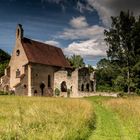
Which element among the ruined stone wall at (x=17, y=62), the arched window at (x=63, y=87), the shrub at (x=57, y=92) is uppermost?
the ruined stone wall at (x=17, y=62)

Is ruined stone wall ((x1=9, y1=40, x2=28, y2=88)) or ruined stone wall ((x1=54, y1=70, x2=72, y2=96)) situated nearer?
ruined stone wall ((x1=9, y1=40, x2=28, y2=88))

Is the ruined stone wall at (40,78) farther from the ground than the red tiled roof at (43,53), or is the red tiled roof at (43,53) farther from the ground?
the red tiled roof at (43,53)

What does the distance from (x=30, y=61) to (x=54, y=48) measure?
39.6 feet

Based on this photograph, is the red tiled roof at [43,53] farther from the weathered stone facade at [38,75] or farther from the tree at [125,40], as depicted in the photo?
the tree at [125,40]

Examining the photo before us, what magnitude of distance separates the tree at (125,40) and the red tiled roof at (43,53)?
43.8 ft

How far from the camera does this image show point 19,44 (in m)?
55.6

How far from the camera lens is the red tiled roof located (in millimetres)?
55438

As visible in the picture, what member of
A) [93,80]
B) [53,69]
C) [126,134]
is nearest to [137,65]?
[93,80]

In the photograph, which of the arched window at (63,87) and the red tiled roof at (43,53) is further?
the arched window at (63,87)

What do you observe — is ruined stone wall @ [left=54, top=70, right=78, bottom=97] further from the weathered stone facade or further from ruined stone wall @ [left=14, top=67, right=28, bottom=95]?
ruined stone wall @ [left=14, top=67, right=28, bottom=95]

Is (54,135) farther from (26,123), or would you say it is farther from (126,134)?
(126,134)

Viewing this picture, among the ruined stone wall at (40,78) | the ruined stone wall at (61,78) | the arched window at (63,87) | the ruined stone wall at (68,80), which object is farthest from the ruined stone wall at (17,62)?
the arched window at (63,87)

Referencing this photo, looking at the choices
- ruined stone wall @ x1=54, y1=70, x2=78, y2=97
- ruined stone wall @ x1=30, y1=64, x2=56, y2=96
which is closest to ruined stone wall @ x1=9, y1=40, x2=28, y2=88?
ruined stone wall @ x1=30, y1=64, x2=56, y2=96

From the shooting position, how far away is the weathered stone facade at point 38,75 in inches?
2125
